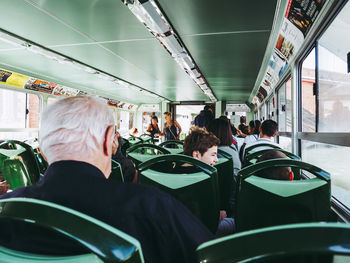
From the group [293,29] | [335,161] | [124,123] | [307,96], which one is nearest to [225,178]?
[293,29]

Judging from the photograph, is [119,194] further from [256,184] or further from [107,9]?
[107,9]

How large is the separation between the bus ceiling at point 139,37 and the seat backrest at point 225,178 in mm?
1692

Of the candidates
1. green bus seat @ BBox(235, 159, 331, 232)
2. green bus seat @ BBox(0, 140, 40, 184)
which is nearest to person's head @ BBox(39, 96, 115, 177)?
green bus seat @ BBox(235, 159, 331, 232)

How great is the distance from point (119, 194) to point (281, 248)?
421 mm

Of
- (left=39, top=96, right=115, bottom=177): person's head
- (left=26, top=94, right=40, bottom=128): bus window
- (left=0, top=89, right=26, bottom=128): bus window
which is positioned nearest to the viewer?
(left=39, top=96, right=115, bottom=177): person's head

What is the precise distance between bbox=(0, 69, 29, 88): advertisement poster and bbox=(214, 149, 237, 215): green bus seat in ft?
18.2

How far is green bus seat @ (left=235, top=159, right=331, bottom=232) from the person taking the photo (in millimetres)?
1156

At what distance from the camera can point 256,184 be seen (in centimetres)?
123

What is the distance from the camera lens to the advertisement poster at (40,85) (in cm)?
597

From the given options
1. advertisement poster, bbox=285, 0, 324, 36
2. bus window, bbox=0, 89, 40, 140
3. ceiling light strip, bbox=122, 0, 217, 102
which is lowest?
bus window, bbox=0, 89, 40, 140

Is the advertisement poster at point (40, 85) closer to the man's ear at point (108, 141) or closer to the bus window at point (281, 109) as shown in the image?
the man's ear at point (108, 141)

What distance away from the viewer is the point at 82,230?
41 cm

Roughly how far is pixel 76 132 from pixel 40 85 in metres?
6.63

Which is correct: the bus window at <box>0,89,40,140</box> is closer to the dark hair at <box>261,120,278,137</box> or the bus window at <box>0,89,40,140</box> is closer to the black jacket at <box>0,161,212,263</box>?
the dark hair at <box>261,120,278,137</box>
